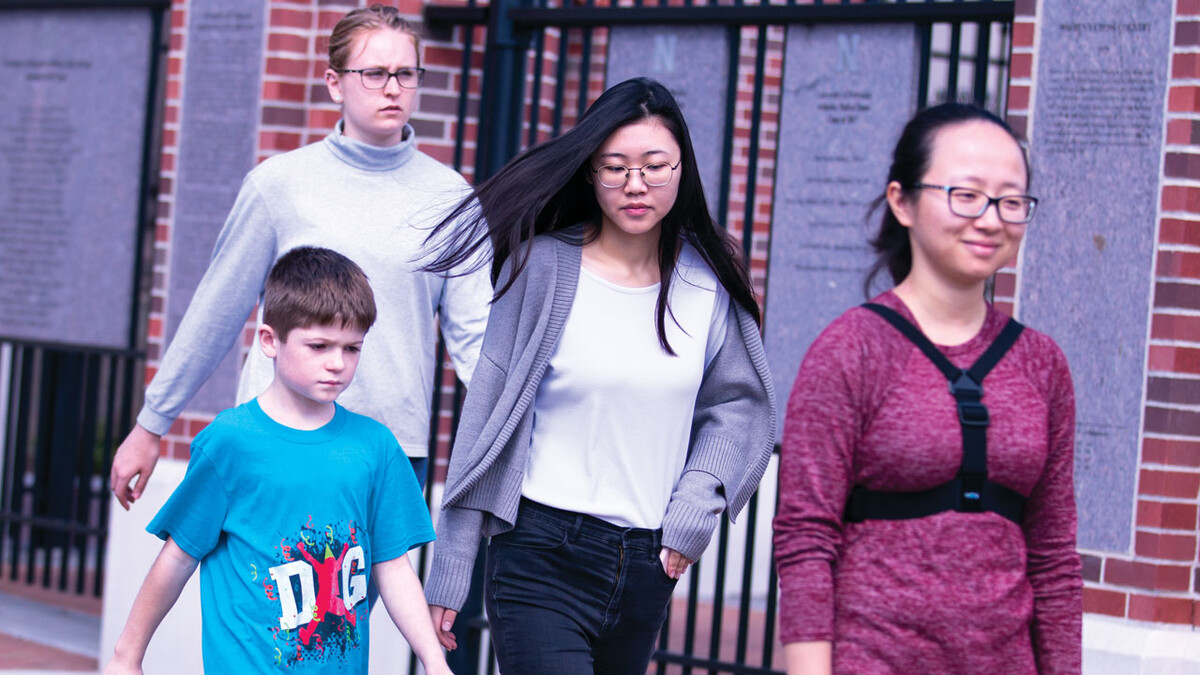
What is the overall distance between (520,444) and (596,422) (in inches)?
6.1

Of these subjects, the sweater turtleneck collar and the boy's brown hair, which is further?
the sweater turtleneck collar

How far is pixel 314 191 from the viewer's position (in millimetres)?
3205

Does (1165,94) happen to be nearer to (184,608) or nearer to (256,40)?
(256,40)

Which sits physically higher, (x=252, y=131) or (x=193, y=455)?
(x=252, y=131)

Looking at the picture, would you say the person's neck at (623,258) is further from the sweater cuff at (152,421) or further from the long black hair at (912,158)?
the sweater cuff at (152,421)

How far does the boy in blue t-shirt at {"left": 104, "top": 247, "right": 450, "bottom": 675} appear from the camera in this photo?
258 cm

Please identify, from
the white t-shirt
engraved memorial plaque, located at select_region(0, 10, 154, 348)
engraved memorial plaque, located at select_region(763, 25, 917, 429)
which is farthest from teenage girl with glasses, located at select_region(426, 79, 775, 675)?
engraved memorial plaque, located at select_region(0, 10, 154, 348)

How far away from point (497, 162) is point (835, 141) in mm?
1200

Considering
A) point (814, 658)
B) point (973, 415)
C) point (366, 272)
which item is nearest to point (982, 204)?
point (973, 415)

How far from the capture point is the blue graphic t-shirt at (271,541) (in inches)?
101

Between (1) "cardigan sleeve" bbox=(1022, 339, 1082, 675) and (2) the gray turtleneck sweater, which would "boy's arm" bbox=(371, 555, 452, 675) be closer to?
(2) the gray turtleneck sweater

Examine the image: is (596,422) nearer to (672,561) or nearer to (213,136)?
(672,561)

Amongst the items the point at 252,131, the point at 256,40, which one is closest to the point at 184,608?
the point at 252,131

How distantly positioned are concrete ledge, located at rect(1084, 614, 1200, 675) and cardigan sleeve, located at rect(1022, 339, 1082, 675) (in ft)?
6.02
